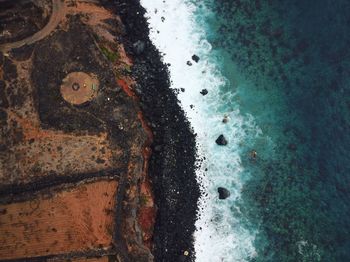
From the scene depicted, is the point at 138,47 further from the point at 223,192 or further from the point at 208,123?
the point at 223,192

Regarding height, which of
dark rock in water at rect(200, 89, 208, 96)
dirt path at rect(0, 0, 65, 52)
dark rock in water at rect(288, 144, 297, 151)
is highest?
dirt path at rect(0, 0, 65, 52)

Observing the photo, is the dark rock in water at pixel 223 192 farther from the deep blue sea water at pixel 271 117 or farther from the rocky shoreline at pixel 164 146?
the rocky shoreline at pixel 164 146

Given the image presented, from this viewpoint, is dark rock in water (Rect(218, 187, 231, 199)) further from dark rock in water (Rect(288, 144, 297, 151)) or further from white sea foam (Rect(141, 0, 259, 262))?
dark rock in water (Rect(288, 144, 297, 151))

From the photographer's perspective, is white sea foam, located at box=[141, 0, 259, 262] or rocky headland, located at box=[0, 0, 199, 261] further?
white sea foam, located at box=[141, 0, 259, 262]

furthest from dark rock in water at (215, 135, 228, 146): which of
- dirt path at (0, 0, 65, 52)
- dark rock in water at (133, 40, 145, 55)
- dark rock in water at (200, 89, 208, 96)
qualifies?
dirt path at (0, 0, 65, 52)

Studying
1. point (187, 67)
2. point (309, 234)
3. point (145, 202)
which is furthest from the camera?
Answer: point (187, 67)

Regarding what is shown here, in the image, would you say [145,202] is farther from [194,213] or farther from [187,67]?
[187,67]

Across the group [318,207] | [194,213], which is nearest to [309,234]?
[318,207]
